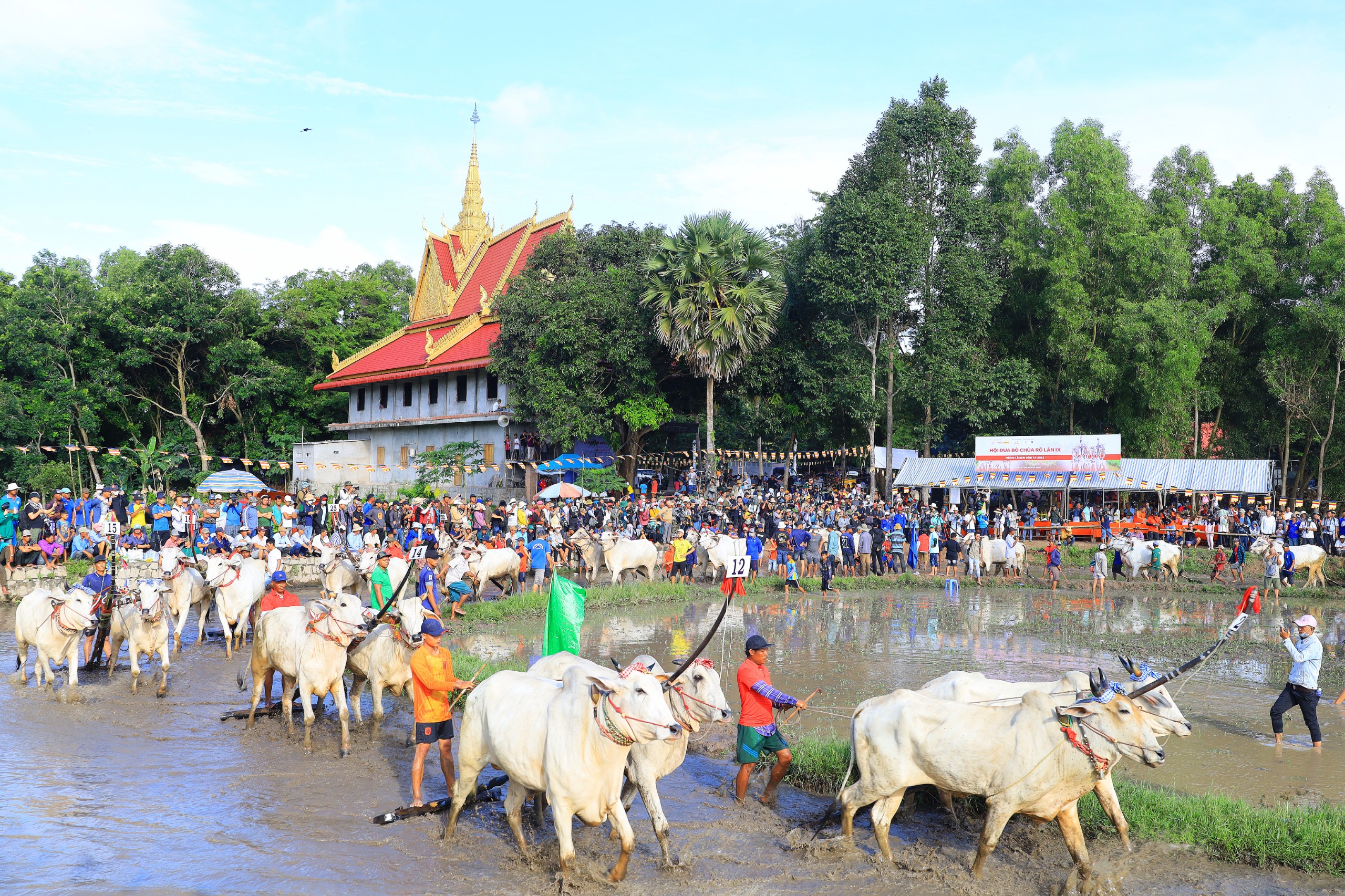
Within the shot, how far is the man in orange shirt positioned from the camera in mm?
8352

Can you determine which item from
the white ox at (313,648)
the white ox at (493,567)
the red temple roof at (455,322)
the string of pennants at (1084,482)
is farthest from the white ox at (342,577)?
the string of pennants at (1084,482)

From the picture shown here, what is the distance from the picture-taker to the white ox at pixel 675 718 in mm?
7449

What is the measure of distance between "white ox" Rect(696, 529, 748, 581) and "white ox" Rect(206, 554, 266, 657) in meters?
11.0

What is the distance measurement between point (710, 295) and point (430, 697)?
25.9 m

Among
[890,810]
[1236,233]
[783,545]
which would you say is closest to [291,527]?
[783,545]

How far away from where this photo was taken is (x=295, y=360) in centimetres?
4822

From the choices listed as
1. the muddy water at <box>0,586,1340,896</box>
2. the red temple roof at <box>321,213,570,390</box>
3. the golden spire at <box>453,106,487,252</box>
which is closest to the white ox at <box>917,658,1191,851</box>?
the muddy water at <box>0,586,1340,896</box>

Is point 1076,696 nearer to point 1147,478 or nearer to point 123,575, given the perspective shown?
point 123,575

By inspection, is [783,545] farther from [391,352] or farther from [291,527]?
[391,352]

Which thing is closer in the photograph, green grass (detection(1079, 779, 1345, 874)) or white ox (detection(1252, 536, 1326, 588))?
green grass (detection(1079, 779, 1345, 874))

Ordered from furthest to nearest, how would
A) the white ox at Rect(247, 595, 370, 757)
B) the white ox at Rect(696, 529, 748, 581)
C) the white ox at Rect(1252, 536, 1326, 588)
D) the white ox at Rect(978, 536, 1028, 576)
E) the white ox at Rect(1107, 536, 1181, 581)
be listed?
the white ox at Rect(978, 536, 1028, 576)
the white ox at Rect(1107, 536, 1181, 581)
the white ox at Rect(1252, 536, 1326, 588)
the white ox at Rect(696, 529, 748, 581)
the white ox at Rect(247, 595, 370, 757)

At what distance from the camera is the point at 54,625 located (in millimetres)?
12586

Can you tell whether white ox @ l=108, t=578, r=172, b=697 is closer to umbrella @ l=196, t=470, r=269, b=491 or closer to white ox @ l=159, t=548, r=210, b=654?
white ox @ l=159, t=548, r=210, b=654

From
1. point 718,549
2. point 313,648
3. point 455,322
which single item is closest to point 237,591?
point 313,648
